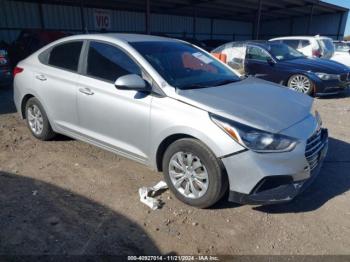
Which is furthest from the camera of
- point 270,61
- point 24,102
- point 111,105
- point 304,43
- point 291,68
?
point 304,43

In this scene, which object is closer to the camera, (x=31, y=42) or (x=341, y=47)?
(x=31, y=42)

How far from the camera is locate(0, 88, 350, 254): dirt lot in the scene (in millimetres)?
2828

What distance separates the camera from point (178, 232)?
302cm

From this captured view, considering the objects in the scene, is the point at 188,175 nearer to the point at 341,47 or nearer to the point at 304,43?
the point at 304,43

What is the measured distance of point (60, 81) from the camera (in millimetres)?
4355

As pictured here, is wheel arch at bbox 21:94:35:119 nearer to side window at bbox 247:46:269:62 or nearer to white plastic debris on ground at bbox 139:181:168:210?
white plastic debris on ground at bbox 139:181:168:210

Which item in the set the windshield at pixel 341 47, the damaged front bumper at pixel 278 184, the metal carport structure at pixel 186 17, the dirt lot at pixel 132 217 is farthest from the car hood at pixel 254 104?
the metal carport structure at pixel 186 17

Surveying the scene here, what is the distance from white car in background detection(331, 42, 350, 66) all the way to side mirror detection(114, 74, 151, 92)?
38.8 ft

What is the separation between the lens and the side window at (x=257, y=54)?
9.54 m

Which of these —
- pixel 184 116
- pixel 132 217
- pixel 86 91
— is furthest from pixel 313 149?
pixel 86 91

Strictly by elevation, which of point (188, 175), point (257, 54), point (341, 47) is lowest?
point (341, 47)

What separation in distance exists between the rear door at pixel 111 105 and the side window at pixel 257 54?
6607mm

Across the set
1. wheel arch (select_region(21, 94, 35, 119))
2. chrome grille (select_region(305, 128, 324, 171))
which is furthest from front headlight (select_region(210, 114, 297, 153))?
wheel arch (select_region(21, 94, 35, 119))

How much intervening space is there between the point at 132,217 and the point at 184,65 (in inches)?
74.6
